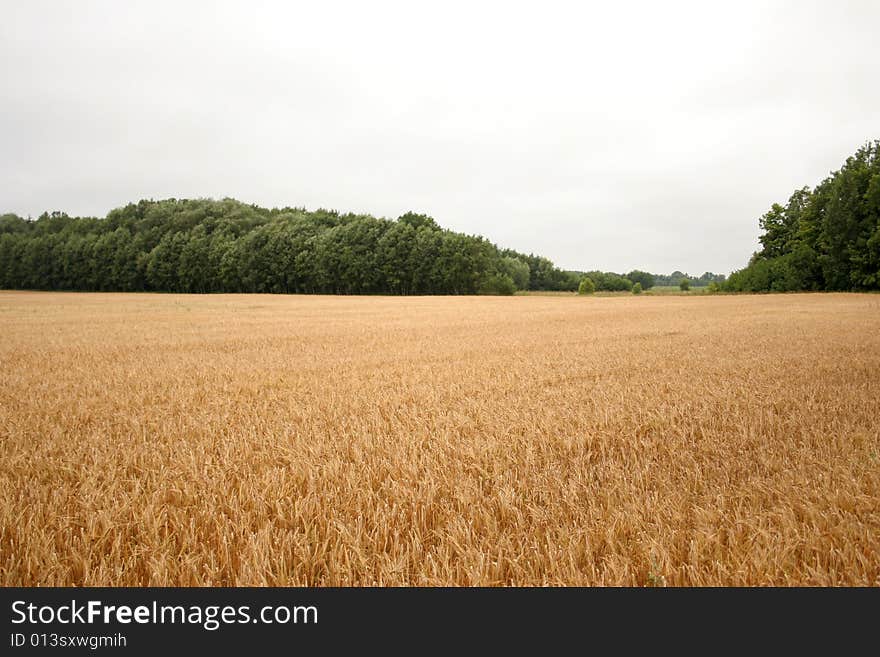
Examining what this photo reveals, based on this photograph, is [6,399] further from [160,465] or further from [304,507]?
[304,507]

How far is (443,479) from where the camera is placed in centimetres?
258

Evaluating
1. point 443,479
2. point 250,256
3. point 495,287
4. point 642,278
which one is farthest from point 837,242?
point 642,278

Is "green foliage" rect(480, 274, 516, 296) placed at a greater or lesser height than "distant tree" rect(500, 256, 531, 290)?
lesser

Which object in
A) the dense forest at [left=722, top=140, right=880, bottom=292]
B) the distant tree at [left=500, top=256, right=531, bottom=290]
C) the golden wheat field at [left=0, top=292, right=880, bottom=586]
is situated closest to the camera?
the golden wheat field at [left=0, top=292, right=880, bottom=586]

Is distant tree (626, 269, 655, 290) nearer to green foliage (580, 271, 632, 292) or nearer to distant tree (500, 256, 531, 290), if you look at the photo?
green foliage (580, 271, 632, 292)

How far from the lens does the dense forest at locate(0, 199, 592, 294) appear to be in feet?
226

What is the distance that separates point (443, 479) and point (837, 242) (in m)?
60.8

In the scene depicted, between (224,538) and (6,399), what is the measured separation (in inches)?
184

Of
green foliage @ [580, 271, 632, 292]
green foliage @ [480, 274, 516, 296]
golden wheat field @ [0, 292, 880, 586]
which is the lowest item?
golden wheat field @ [0, 292, 880, 586]

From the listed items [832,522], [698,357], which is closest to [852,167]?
[698,357]

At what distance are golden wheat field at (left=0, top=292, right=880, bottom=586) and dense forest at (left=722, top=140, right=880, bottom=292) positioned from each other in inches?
2111

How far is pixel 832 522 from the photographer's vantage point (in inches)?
77.9

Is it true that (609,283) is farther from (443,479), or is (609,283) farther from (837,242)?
(443,479)

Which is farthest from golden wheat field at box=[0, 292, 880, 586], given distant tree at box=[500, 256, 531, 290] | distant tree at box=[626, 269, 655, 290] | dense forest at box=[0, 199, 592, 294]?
distant tree at box=[626, 269, 655, 290]
